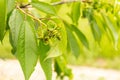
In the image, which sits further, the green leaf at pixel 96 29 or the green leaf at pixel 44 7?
the green leaf at pixel 96 29

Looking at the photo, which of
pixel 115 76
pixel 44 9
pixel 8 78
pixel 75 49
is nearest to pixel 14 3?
pixel 44 9

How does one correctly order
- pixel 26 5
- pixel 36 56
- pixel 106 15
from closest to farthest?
pixel 36 56, pixel 26 5, pixel 106 15

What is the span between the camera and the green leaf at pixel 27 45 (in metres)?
1.12

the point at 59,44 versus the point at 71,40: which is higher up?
the point at 59,44

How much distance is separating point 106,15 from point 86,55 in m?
4.54

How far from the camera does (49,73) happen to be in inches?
46.9

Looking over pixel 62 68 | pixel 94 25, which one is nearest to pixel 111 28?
pixel 94 25

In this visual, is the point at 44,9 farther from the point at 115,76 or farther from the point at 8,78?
the point at 115,76

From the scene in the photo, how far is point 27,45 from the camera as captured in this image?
1.15 m

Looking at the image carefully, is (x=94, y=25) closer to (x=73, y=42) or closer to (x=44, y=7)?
(x=73, y=42)

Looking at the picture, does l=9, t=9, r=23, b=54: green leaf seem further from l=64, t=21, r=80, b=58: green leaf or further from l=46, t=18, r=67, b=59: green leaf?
l=64, t=21, r=80, b=58: green leaf

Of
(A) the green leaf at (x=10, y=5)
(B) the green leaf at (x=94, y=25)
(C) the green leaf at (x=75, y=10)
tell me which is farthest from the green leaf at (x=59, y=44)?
(B) the green leaf at (x=94, y=25)

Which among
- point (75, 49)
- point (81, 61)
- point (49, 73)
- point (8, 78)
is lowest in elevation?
point (81, 61)

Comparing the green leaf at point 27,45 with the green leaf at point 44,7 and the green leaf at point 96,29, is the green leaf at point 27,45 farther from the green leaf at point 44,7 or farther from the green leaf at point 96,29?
the green leaf at point 96,29
